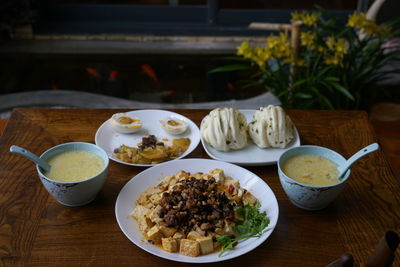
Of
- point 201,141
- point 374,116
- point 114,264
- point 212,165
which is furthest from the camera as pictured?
point 374,116

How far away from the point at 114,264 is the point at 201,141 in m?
0.64

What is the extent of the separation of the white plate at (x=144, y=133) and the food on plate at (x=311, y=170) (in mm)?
399

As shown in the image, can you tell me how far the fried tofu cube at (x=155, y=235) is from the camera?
123 cm

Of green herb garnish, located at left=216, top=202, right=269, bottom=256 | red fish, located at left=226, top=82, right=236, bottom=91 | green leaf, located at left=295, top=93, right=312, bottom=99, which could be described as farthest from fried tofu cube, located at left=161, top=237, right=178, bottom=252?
red fish, located at left=226, top=82, right=236, bottom=91

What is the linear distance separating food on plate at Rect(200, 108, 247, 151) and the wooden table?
0.08 metres

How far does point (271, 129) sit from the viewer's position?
162cm

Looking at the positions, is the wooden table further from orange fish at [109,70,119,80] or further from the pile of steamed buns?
orange fish at [109,70,119,80]

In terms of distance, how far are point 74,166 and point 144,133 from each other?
44 cm

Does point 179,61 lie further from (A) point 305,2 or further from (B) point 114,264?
(B) point 114,264

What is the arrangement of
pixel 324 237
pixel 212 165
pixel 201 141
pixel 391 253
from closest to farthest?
pixel 391 253
pixel 324 237
pixel 212 165
pixel 201 141

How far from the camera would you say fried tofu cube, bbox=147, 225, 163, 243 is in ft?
4.04

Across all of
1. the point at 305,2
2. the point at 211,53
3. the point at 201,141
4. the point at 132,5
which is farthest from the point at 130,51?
the point at 201,141

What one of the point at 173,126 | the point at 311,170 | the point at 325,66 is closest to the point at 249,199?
the point at 311,170

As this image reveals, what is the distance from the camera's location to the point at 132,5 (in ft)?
13.2
